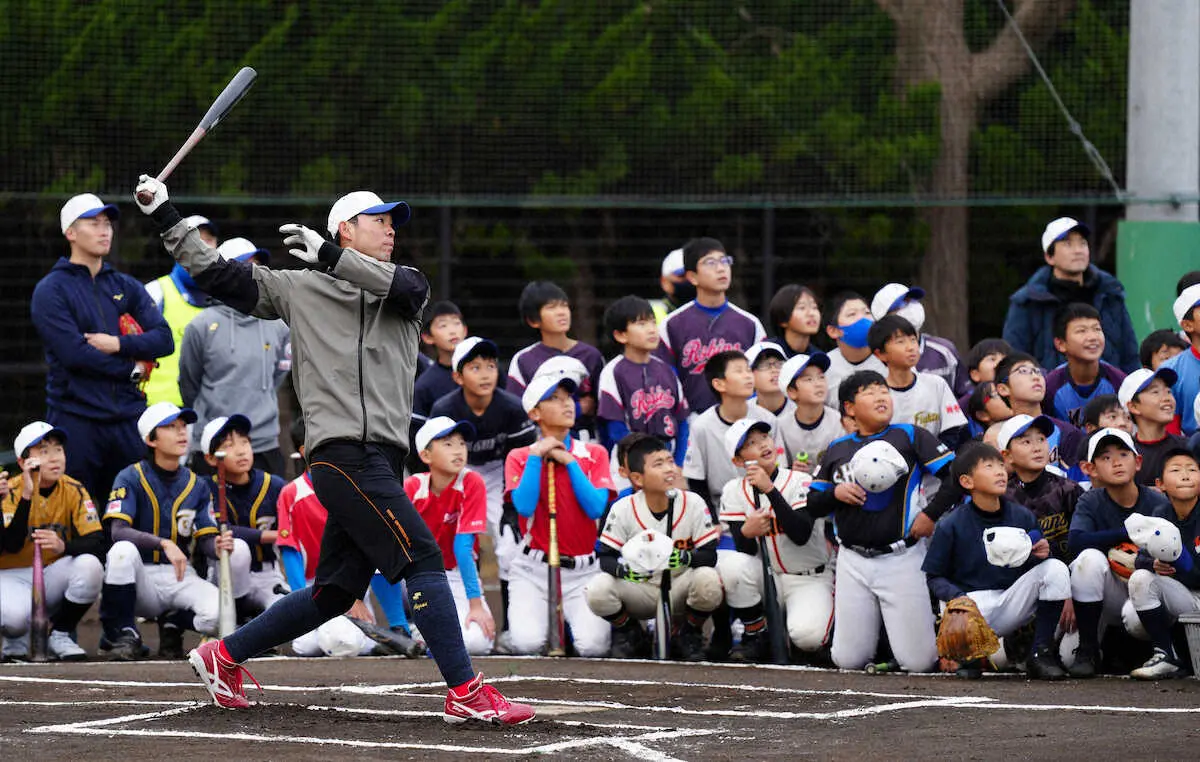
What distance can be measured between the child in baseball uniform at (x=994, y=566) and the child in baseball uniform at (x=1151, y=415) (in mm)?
625


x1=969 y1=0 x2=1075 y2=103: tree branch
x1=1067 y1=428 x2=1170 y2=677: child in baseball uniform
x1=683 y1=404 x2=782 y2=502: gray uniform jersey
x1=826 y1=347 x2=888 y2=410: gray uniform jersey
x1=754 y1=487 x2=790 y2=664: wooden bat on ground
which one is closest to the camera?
x1=1067 y1=428 x2=1170 y2=677: child in baseball uniform

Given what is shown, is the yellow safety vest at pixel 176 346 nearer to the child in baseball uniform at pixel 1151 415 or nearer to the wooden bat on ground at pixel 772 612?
the wooden bat on ground at pixel 772 612

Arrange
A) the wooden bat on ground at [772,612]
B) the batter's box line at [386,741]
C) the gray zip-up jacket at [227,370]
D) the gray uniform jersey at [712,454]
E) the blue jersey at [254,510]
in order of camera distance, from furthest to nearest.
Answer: the gray zip-up jacket at [227,370] < the blue jersey at [254,510] < the gray uniform jersey at [712,454] < the wooden bat on ground at [772,612] < the batter's box line at [386,741]

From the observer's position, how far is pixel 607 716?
6.21 metres

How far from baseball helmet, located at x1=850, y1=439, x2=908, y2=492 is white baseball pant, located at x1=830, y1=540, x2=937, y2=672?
1.23ft

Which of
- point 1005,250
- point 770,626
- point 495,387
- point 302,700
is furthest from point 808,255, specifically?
point 302,700

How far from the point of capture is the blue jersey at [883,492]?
809cm

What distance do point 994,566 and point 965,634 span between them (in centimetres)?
51

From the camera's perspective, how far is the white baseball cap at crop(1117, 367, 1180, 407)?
812 centimetres

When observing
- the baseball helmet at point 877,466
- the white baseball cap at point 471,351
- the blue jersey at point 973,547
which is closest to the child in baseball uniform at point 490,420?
the white baseball cap at point 471,351

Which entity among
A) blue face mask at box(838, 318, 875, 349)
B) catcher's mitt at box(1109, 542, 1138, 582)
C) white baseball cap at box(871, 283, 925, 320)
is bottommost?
catcher's mitt at box(1109, 542, 1138, 582)

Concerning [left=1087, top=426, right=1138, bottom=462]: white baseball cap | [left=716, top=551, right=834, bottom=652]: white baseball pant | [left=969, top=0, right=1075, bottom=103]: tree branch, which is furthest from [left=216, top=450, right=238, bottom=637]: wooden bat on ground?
[left=969, top=0, right=1075, bottom=103]: tree branch

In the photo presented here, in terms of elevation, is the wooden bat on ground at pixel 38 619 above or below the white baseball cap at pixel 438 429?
below

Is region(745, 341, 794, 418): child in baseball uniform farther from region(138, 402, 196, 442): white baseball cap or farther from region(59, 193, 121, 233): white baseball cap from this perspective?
region(59, 193, 121, 233): white baseball cap
